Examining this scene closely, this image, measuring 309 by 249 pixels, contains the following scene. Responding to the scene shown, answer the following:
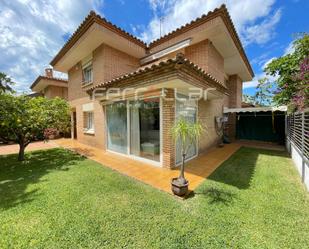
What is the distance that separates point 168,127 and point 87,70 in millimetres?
11149

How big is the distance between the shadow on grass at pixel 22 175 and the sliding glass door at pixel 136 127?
123 inches

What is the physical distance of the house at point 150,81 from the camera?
26.1ft

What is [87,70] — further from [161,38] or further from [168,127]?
[168,127]

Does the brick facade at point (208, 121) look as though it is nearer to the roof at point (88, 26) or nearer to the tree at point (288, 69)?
the tree at point (288, 69)

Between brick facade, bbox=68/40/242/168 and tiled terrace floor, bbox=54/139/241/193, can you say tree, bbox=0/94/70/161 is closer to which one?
brick facade, bbox=68/40/242/168

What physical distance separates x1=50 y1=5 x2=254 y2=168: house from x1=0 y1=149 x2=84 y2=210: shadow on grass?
371 cm

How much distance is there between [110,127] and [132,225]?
879 centimetres

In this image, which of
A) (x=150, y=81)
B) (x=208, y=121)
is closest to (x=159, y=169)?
(x=150, y=81)

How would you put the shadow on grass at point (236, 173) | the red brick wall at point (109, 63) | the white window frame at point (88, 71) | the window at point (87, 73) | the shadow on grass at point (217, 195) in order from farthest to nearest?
the window at point (87, 73)
the white window frame at point (88, 71)
the red brick wall at point (109, 63)
the shadow on grass at point (236, 173)
the shadow on grass at point (217, 195)

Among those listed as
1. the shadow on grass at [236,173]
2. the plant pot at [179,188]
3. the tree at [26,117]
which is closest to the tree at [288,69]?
the shadow on grass at [236,173]

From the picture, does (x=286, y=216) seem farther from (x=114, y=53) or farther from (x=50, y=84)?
(x=50, y=84)

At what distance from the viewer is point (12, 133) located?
9875 mm

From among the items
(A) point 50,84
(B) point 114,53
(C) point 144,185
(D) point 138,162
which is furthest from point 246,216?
(A) point 50,84

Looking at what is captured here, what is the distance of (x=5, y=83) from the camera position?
8609 mm
